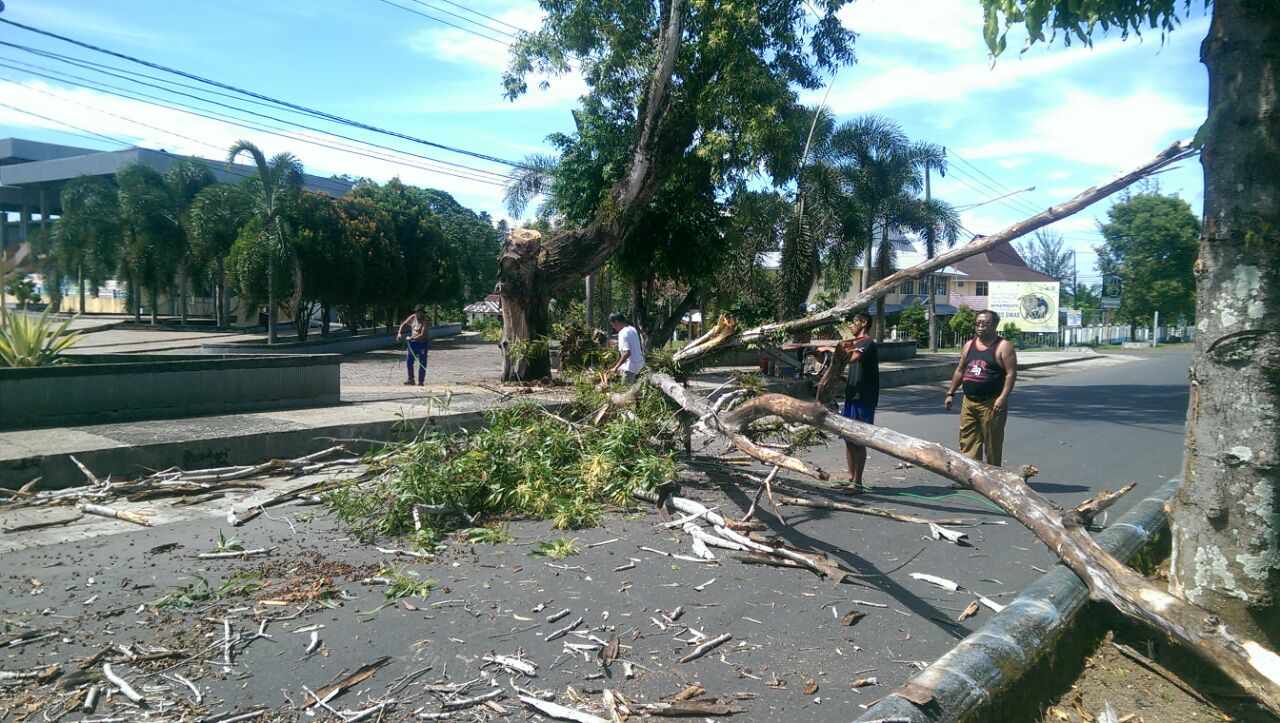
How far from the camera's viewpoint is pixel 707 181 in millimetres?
21078

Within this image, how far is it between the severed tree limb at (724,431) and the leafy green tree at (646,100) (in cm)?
649

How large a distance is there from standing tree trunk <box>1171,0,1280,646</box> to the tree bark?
1288 cm

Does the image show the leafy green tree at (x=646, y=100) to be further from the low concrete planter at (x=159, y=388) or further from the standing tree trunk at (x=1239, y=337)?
the standing tree trunk at (x=1239, y=337)

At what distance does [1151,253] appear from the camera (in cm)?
5450

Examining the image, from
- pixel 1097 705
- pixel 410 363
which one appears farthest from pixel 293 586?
pixel 410 363

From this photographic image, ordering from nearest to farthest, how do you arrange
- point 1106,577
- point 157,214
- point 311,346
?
point 1106,577
point 311,346
point 157,214

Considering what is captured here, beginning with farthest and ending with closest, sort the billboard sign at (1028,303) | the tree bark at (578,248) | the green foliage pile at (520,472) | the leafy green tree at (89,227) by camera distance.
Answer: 1. the billboard sign at (1028,303)
2. the leafy green tree at (89,227)
3. the tree bark at (578,248)
4. the green foliage pile at (520,472)

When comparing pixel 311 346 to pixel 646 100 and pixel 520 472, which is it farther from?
pixel 520 472

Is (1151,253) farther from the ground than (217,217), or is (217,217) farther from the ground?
(1151,253)

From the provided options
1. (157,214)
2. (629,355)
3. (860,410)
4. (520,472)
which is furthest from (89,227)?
(860,410)

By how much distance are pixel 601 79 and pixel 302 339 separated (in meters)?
15.4

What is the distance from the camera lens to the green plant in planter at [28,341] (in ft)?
35.3

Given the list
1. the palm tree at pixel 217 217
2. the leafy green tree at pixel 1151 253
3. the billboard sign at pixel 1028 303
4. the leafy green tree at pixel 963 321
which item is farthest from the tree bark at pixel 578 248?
the billboard sign at pixel 1028 303

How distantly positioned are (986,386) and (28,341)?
11.6 meters
